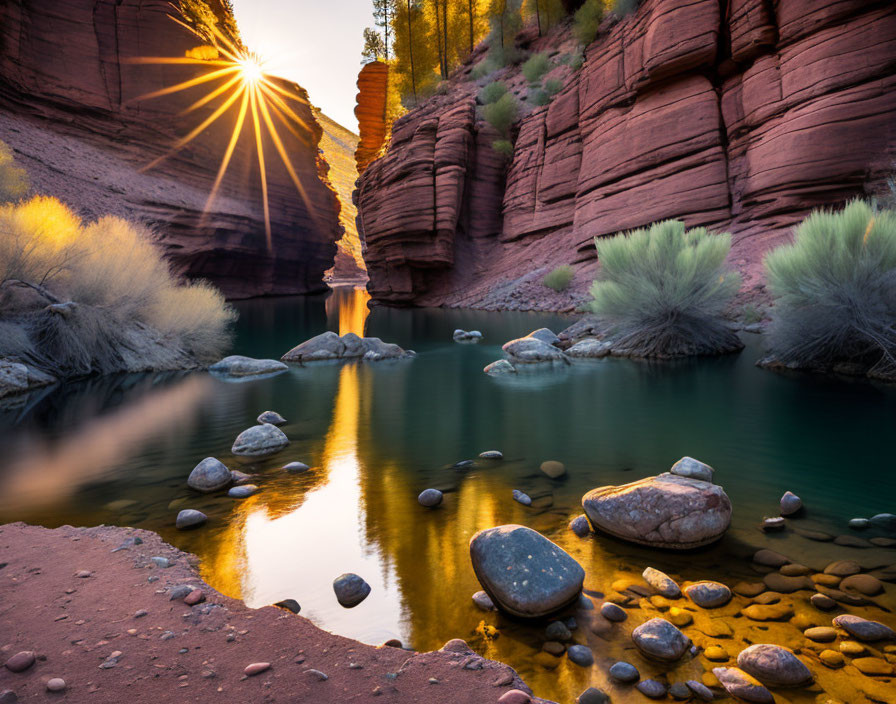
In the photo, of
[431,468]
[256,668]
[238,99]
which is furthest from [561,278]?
[238,99]

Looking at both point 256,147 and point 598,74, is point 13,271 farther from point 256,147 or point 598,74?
point 256,147

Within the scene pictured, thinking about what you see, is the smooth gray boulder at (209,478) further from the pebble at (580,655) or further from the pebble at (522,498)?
the pebble at (580,655)

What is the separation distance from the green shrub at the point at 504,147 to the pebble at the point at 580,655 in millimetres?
30351

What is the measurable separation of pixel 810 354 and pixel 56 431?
11995 millimetres

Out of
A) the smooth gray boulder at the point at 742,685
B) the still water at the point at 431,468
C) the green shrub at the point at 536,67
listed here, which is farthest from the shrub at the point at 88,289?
the green shrub at the point at 536,67

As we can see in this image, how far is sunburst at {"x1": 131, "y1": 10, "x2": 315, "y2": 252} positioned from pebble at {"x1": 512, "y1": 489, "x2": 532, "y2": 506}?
1154 inches

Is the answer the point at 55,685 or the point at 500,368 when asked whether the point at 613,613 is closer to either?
the point at 55,685

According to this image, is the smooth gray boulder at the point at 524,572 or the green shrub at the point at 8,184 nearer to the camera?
the smooth gray boulder at the point at 524,572

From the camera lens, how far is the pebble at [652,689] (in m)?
1.82

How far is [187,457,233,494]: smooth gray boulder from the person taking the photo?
4.10 meters

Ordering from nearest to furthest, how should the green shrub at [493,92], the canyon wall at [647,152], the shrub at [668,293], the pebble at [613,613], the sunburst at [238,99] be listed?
the pebble at [613,613] → the shrub at [668,293] → the canyon wall at [647,152] → the sunburst at [238,99] → the green shrub at [493,92]

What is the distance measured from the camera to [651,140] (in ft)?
63.7

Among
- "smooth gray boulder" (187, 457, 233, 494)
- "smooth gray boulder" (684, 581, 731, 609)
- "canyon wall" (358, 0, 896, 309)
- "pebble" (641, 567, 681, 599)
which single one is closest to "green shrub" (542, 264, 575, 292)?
"canyon wall" (358, 0, 896, 309)

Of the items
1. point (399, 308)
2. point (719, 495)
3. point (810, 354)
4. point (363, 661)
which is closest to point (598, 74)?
point (399, 308)
